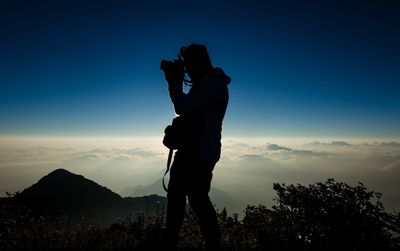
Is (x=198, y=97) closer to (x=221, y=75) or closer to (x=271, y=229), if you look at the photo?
(x=221, y=75)

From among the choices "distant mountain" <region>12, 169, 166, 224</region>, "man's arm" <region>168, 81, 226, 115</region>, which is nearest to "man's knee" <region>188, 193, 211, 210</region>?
"man's arm" <region>168, 81, 226, 115</region>

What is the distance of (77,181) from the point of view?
121812 millimetres

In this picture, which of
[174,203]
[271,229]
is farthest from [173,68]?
[271,229]

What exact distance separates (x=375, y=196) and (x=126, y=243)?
461cm

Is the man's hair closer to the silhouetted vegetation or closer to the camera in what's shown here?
the camera

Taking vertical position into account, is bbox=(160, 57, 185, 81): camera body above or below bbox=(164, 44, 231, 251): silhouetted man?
above

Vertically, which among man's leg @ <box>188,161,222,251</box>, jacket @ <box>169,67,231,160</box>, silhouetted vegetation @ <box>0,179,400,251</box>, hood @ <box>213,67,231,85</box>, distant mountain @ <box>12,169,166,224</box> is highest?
hood @ <box>213,67,231,85</box>

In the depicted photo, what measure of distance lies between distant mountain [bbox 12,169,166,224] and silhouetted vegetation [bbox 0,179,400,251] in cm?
9754

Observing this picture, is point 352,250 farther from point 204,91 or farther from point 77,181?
point 77,181

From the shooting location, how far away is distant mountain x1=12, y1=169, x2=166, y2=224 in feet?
338

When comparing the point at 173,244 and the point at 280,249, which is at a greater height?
the point at 173,244

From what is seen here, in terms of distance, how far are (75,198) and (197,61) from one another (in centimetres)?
12255

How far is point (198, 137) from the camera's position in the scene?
11.2 ft

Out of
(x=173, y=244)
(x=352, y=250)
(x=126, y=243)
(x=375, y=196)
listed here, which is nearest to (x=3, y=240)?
(x=126, y=243)
